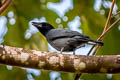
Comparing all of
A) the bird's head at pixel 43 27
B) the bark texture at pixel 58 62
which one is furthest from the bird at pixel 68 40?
the bark texture at pixel 58 62

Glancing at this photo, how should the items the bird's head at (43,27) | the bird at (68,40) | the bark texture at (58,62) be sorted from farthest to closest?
the bird's head at (43,27)
the bird at (68,40)
the bark texture at (58,62)

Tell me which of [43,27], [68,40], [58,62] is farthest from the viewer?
[43,27]

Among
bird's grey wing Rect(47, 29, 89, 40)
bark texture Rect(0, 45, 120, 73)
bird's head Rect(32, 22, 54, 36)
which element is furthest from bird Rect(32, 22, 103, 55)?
bark texture Rect(0, 45, 120, 73)

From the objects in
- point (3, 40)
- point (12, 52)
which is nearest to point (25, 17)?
point (3, 40)

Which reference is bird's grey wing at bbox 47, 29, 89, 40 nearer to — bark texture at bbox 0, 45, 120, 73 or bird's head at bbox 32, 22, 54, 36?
bird's head at bbox 32, 22, 54, 36

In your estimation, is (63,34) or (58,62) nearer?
→ (58,62)

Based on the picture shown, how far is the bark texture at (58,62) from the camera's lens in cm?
277

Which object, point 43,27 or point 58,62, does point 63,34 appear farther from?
point 58,62

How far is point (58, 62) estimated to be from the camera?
2.80 meters

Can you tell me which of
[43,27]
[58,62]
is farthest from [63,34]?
[58,62]

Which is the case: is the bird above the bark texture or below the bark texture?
above

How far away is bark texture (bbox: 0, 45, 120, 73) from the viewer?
9.08ft

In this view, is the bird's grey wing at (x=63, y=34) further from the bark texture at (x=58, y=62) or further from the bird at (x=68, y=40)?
the bark texture at (x=58, y=62)

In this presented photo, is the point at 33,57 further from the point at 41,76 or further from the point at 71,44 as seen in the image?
the point at 41,76
